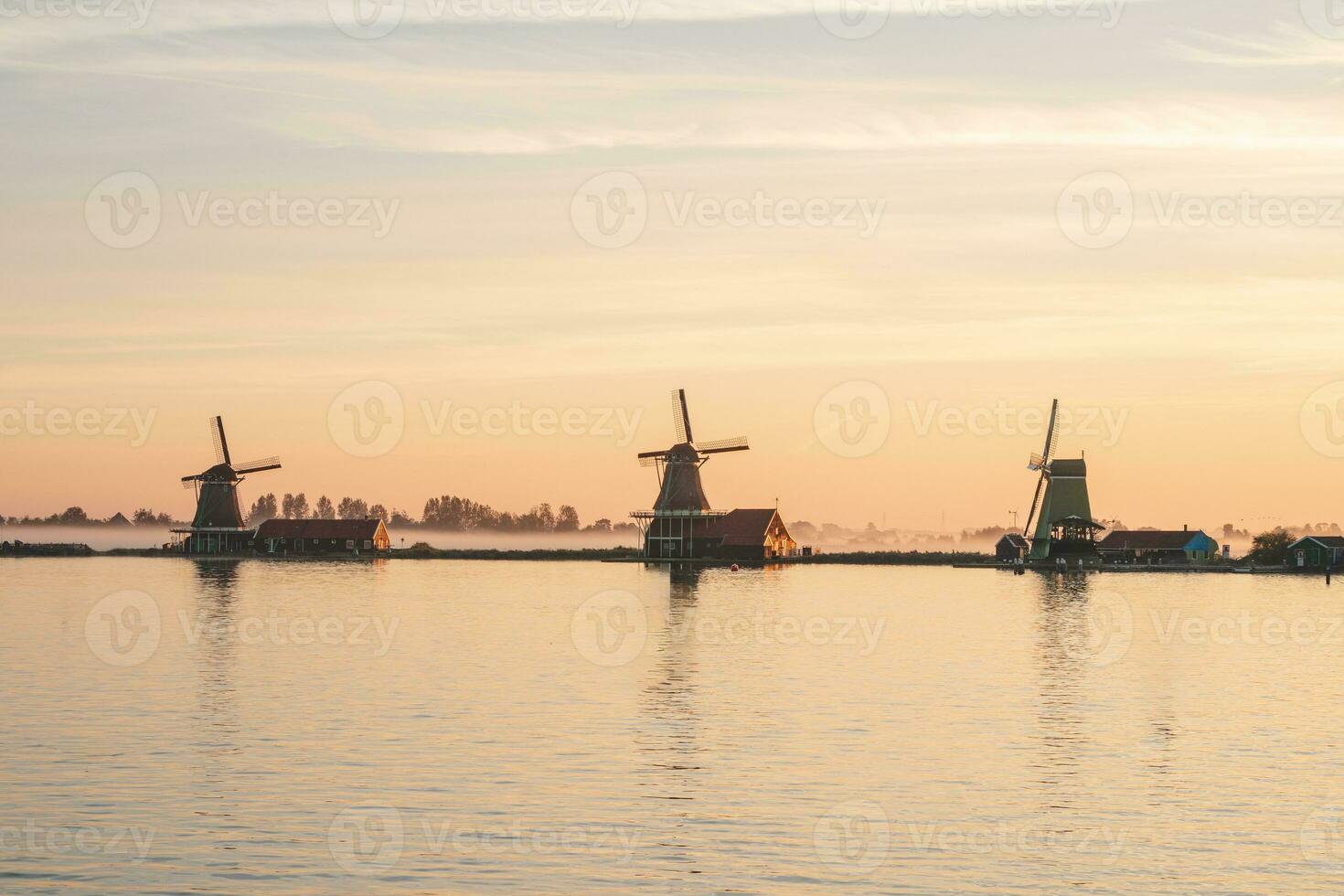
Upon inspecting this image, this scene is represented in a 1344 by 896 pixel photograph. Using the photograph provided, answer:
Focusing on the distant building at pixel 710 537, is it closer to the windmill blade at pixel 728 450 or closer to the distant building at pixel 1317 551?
the windmill blade at pixel 728 450

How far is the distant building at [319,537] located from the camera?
166500mm

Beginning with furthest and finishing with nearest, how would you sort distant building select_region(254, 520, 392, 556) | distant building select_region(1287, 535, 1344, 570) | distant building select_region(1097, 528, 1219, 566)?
distant building select_region(254, 520, 392, 556) → distant building select_region(1097, 528, 1219, 566) → distant building select_region(1287, 535, 1344, 570)

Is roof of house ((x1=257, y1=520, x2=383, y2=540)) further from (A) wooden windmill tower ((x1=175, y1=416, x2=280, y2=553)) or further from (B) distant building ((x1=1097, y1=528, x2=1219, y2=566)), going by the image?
(B) distant building ((x1=1097, y1=528, x2=1219, y2=566))

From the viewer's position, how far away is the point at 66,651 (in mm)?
50688

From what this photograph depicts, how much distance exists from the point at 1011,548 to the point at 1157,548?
49.3 ft

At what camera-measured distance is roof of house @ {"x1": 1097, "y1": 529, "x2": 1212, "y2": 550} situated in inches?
5965

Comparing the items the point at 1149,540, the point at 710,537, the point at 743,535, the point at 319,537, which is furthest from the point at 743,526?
the point at 319,537

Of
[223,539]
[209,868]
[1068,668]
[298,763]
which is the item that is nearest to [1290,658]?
[1068,668]

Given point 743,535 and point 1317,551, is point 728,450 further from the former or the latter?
point 1317,551

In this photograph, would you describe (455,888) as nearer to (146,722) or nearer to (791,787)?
(791,787)

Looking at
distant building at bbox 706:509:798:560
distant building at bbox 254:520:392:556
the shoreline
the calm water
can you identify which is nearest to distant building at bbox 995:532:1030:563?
the shoreline

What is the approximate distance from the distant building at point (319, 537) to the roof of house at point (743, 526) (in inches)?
1787

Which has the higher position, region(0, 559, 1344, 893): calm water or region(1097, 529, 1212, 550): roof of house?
region(1097, 529, 1212, 550): roof of house

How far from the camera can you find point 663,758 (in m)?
A: 29.9
